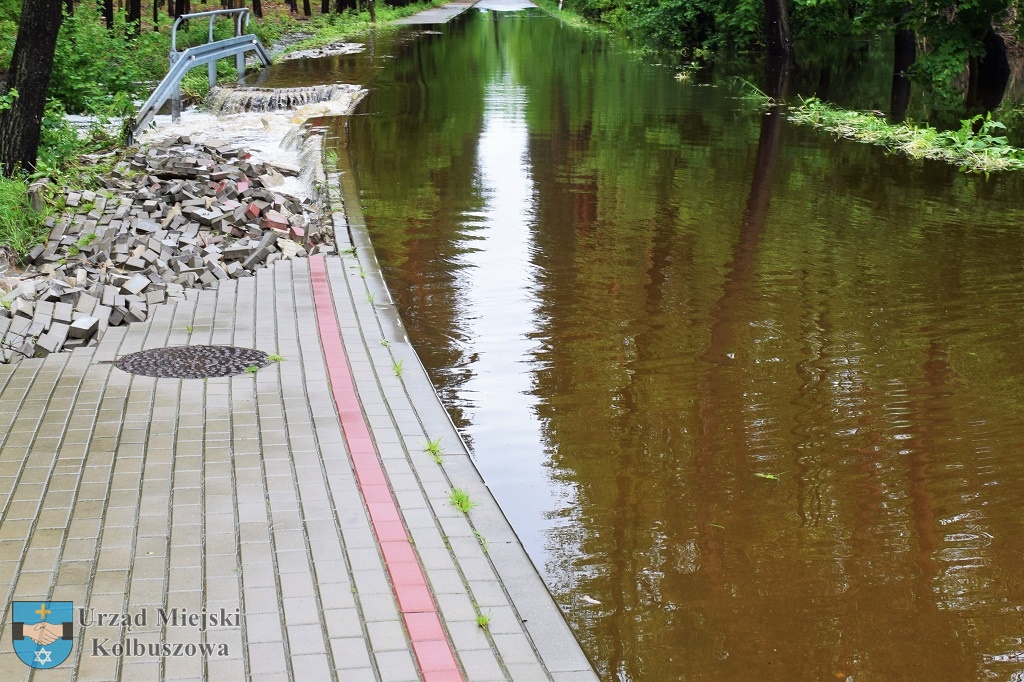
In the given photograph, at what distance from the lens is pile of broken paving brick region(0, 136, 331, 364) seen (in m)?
8.25

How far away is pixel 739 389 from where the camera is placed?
7.63m

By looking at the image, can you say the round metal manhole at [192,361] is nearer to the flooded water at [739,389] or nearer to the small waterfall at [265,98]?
the flooded water at [739,389]

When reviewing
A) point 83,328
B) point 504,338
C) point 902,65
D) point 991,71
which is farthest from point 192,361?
point 902,65

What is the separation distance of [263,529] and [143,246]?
5778 millimetres

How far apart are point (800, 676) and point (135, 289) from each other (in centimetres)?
653

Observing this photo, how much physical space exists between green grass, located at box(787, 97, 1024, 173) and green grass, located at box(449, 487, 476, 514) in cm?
1362

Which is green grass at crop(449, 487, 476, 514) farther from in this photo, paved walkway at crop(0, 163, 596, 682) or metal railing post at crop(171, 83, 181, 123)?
metal railing post at crop(171, 83, 181, 123)

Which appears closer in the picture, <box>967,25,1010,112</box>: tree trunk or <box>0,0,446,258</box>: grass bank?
<box>0,0,446,258</box>: grass bank

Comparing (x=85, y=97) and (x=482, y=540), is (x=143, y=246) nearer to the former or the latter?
(x=482, y=540)

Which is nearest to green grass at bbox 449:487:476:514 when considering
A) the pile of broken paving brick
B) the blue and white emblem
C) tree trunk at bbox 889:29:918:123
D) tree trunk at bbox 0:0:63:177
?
the blue and white emblem

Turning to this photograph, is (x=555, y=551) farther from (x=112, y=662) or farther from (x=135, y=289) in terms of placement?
(x=135, y=289)

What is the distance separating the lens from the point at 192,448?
6.21 m

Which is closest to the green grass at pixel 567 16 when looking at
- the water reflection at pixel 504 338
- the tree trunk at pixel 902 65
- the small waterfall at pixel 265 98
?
the tree trunk at pixel 902 65

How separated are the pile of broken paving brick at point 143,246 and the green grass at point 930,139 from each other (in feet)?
34.8
